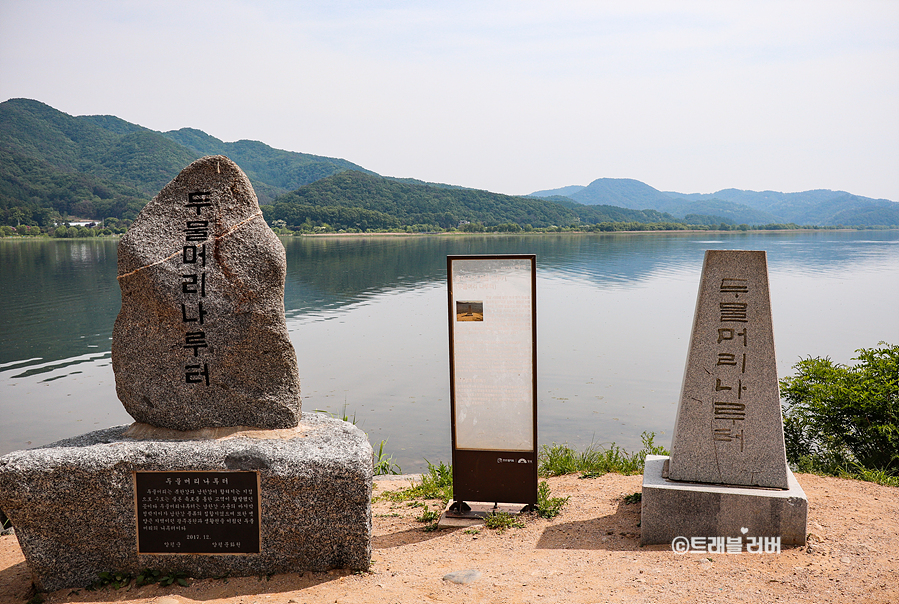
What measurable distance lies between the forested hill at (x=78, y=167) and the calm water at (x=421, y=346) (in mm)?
53178

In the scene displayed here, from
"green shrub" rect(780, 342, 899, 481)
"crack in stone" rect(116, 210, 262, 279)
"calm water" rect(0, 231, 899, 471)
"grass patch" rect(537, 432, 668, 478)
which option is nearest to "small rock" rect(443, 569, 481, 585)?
"grass patch" rect(537, 432, 668, 478)

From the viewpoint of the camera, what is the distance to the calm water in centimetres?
880

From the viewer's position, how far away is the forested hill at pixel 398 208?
7381cm

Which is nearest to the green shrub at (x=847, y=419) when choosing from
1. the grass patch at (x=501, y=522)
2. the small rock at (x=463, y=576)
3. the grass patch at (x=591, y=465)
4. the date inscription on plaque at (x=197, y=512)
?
the grass patch at (x=591, y=465)

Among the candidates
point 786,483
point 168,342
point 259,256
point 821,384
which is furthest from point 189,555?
point 821,384

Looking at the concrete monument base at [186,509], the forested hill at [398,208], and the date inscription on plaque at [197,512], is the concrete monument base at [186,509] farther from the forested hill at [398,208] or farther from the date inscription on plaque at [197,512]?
the forested hill at [398,208]

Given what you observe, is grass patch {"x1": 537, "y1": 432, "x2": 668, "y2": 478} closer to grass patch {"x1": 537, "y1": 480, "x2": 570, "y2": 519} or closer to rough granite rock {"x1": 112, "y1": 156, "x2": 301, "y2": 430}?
grass patch {"x1": 537, "y1": 480, "x2": 570, "y2": 519}

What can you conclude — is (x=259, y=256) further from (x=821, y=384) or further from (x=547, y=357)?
(x=547, y=357)

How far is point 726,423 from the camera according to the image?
4082 millimetres

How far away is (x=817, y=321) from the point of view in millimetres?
16172

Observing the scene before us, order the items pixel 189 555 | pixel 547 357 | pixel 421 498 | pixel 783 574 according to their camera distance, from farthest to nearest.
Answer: pixel 547 357 → pixel 421 498 → pixel 189 555 → pixel 783 574

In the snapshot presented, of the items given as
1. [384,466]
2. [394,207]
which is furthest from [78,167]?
[384,466]

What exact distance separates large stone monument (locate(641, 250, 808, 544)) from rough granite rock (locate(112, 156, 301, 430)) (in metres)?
2.85

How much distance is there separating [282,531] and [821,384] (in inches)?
210
